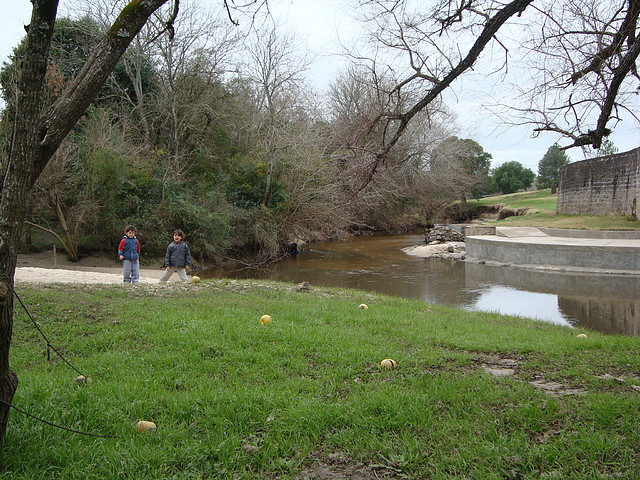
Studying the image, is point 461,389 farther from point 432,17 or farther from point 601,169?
point 601,169

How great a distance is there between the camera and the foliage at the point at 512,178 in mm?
Result: 72938

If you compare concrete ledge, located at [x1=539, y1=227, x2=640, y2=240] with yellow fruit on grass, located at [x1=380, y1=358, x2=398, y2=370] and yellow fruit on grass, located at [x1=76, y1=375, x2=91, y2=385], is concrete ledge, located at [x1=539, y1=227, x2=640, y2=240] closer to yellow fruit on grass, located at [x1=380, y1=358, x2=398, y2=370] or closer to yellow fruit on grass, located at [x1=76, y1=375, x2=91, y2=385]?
yellow fruit on grass, located at [x1=380, y1=358, x2=398, y2=370]

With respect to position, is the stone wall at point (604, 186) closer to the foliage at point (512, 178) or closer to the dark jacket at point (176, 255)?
the dark jacket at point (176, 255)

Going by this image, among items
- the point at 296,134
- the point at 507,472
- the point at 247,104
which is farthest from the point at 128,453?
the point at 247,104

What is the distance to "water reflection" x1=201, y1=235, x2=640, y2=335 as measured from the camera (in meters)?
14.2

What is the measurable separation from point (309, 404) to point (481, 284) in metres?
16.7

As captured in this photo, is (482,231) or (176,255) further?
(482,231)

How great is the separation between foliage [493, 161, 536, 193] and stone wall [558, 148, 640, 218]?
40867mm

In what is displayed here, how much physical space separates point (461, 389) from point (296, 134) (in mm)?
24467

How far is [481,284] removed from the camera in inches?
771

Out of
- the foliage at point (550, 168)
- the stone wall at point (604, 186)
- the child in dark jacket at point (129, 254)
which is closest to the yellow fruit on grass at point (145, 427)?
the child in dark jacket at point (129, 254)

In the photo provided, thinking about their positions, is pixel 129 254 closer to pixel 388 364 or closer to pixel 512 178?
pixel 388 364

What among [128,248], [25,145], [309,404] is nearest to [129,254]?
[128,248]

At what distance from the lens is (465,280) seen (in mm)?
20703
